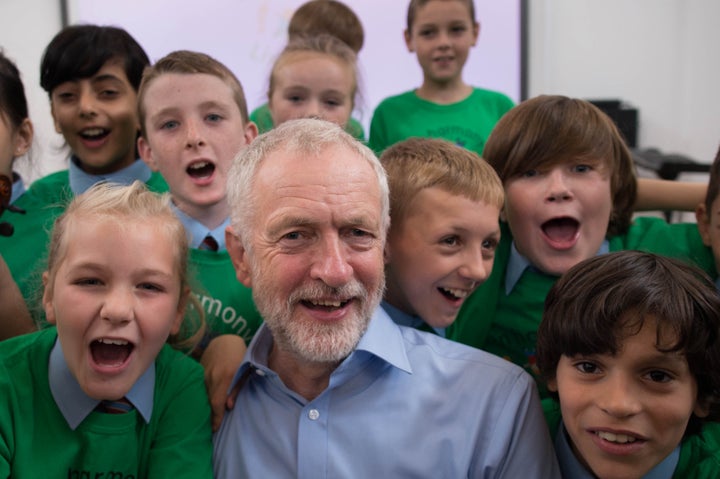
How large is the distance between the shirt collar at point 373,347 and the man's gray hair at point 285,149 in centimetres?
20

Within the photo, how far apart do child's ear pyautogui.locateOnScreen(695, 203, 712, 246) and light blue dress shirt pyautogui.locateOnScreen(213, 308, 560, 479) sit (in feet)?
2.55

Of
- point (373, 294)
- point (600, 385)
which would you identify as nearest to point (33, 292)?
point (373, 294)

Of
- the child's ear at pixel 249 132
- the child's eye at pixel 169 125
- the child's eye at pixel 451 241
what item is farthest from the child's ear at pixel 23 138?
the child's eye at pixel 451 241

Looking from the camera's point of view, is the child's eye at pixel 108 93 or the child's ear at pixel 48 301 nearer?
the child's ear at pixel 48 301

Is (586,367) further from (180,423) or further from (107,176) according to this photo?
(107,176)

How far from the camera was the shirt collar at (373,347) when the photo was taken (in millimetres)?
1553

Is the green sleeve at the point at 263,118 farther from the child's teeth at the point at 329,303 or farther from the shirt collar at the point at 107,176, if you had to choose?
the child's teeth at the point at 329,303

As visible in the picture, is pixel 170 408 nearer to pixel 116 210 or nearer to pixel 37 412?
pixel 37 412

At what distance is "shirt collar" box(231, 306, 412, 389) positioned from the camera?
5.09 feet

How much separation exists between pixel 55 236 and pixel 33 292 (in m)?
0.41

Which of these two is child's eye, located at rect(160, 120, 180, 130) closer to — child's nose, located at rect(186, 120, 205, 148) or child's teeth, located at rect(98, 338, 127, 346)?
child's nose, located at rect(186, 120, 205, 148)

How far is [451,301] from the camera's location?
189 centimetres

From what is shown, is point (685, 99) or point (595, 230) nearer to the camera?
point (595, 230)

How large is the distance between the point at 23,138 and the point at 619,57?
15.8 ft
